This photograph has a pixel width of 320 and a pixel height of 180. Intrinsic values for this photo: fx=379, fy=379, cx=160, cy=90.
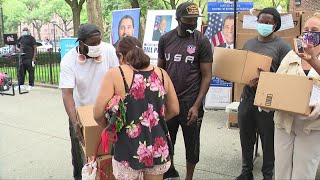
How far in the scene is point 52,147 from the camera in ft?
18.6

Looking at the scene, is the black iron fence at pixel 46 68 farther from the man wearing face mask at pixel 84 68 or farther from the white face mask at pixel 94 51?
the white face mask at pixel 94 51

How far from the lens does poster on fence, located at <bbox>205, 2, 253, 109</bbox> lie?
7184 millimetres

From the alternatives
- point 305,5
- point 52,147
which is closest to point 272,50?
point 52,147

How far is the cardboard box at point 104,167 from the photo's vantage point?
2.98 meters

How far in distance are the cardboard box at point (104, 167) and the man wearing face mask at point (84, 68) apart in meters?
0.43

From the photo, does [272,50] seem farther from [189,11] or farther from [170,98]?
[170,98]

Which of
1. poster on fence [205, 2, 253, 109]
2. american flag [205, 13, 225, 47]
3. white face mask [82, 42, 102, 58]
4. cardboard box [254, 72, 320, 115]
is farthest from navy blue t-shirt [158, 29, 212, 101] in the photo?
american flag [205, 13, 225, 47]

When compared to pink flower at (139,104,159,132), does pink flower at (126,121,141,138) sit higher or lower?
lower

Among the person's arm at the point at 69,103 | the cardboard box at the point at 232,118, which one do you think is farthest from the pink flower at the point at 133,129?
the cardboard box at the point at 232,118

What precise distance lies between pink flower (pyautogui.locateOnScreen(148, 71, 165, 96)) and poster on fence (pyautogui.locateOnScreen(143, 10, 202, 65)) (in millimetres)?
4891

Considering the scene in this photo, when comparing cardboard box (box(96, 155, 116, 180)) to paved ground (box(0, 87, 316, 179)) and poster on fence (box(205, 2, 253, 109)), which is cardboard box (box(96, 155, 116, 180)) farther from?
poster on fence (box(205, 2, 253, 109))

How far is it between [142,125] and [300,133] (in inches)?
49.6

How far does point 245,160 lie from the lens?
157 inches

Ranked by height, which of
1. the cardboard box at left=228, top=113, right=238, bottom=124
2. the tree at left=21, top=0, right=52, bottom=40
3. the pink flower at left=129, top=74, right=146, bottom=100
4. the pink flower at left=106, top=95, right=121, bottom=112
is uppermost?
the tree at left=21, top=0, right=52, bottom=40
